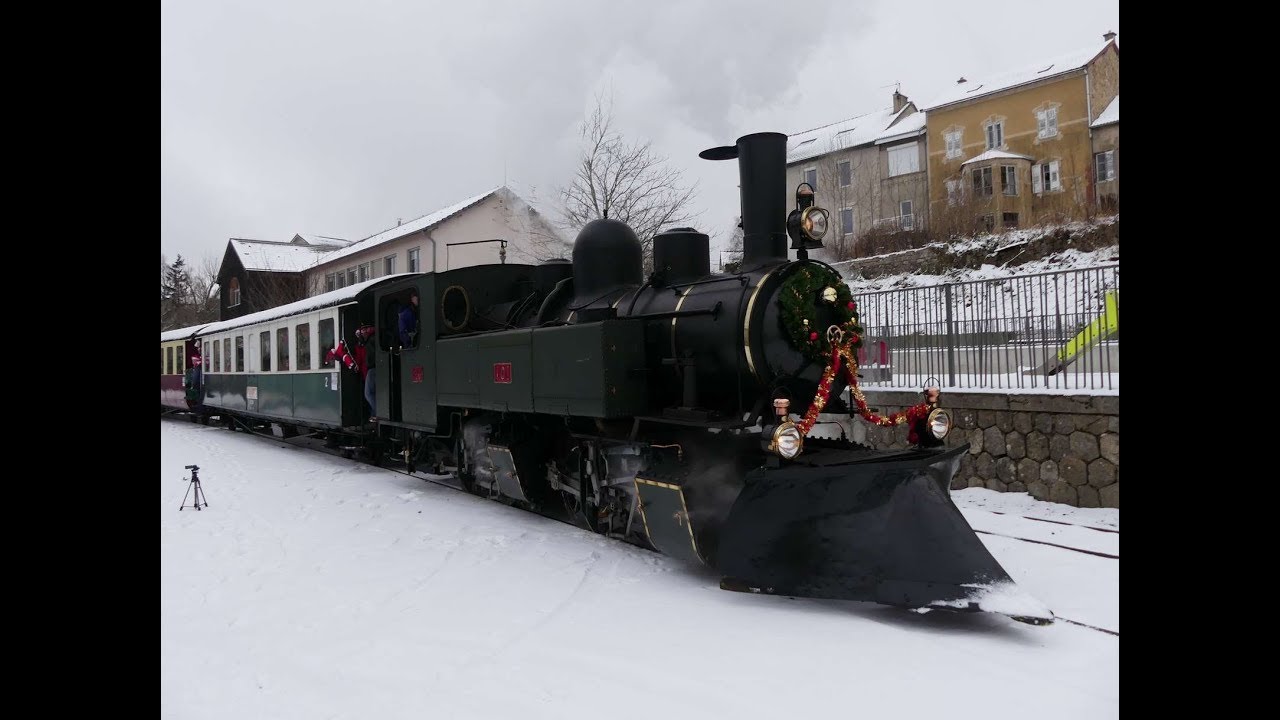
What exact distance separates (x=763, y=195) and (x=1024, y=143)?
102 ft

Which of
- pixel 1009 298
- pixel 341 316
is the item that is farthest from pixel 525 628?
pixel 341 316

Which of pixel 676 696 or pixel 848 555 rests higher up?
pixel 848 555

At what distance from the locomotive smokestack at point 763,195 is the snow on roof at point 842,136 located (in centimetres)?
3236

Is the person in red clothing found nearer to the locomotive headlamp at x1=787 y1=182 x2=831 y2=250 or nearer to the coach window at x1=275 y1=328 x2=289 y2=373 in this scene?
the coach window at x1=275 y1=328 x2=289 y2=373

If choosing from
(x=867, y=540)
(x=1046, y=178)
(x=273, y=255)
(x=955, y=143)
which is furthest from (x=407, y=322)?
(x=273, y=255)

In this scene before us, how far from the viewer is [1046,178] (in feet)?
104

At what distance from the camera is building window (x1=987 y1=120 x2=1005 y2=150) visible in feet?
109

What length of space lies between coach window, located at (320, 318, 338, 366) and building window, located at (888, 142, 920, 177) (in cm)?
2994

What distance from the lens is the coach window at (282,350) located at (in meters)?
13.9

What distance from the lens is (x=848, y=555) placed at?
184 inches

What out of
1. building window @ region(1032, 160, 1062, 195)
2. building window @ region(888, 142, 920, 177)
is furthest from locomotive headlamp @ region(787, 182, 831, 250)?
building window @ region(888, 142, 920, 177)

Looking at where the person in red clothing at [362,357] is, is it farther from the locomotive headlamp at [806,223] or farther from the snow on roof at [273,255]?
the snow on roof at [273,255]
